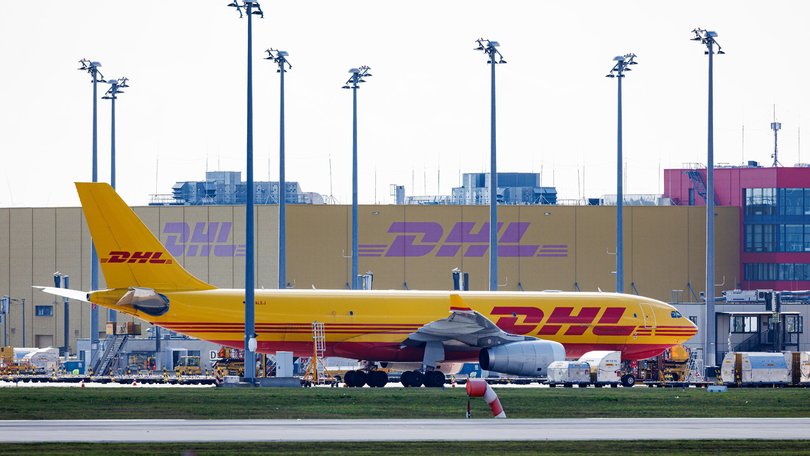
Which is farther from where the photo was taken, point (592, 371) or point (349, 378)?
point (592, 371)

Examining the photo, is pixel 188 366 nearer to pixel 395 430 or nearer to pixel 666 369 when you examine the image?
pixel 666 369

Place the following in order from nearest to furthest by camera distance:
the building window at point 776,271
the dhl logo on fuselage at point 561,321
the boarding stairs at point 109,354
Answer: the dhl logo on fuselage at point 561,321 → the boarding stairs at point 109,354 → the building window at point 776,271

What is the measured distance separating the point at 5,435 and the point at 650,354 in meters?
33.9

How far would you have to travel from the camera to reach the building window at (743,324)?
72.2m

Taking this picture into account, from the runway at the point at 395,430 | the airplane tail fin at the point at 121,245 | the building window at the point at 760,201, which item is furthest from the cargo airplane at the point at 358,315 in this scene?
the building window at the point at 760,201

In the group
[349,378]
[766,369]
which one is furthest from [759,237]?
[349,378]

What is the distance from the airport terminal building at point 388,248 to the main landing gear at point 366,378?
4389 cm

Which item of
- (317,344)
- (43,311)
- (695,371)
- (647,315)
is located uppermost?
(647,315)

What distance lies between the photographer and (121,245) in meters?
52.4

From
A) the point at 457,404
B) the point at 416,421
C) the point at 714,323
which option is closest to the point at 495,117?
the point at 714,323

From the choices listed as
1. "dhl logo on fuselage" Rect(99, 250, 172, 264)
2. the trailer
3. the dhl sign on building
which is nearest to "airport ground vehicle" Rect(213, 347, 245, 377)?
"dhl logo on fuselage" Rect(99, 250, 172, 264)

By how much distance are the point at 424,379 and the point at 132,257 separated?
1161 cm

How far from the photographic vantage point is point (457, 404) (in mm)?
43312

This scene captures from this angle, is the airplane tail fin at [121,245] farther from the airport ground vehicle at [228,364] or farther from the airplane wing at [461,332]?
the airplane wing at [461,332]
